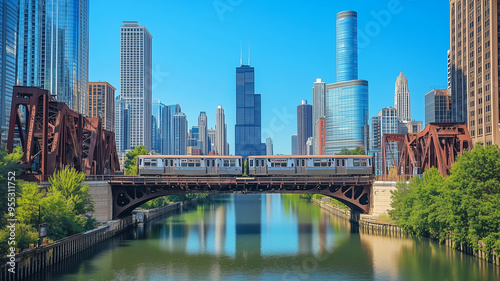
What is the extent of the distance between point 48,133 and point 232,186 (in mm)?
29221

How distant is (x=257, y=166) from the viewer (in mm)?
87000

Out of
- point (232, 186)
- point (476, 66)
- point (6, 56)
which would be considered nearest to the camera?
point (232, 186)

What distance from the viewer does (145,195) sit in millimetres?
82562

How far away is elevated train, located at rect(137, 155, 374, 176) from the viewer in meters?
86.5

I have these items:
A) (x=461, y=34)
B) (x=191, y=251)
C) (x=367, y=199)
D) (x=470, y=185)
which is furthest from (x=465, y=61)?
(x=191, y=251)

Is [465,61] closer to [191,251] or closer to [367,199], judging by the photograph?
[367,199]

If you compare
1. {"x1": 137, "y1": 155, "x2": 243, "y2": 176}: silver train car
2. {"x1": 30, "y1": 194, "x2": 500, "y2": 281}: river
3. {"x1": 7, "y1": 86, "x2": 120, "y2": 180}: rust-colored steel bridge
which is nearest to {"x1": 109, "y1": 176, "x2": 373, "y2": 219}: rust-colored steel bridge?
{"x1": 137, "y1": 155, "x2": 243, "y2": 176}: silver train car

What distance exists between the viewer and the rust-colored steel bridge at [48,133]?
66.6 m

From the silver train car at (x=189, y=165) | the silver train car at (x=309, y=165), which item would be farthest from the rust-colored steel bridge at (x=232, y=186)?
the silver train car at (x=189, y=165)

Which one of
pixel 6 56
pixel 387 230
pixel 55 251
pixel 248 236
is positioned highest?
pixel 6 56

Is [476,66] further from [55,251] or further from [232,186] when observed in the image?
[55,251]

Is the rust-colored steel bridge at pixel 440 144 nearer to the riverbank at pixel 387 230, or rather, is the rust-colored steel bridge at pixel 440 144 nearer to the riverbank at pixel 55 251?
the riverbank at pixel 387 230

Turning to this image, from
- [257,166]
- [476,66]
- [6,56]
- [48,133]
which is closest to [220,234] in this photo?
A: [257,166]

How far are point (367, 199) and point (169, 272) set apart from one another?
1684 inches
